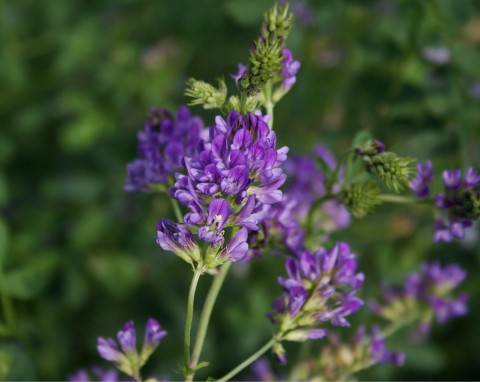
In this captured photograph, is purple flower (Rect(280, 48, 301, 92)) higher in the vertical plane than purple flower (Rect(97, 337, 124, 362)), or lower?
higher

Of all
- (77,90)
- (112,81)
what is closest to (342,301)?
(112,81)

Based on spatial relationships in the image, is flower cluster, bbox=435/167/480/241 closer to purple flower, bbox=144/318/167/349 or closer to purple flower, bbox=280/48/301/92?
purple flower, bbox=280/48/301/92

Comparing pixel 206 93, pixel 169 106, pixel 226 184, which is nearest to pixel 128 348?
pixel 226 184

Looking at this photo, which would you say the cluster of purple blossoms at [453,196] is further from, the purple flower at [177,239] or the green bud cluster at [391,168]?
the purple flower at [177,239]

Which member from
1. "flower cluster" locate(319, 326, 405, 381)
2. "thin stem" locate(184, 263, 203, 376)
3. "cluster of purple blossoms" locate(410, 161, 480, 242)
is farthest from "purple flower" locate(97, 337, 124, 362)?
"cluster of purple blossoms" locate(410, 161, 480, 242)

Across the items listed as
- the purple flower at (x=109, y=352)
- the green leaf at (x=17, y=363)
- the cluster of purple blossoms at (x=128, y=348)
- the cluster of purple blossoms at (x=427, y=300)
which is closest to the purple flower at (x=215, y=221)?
the cluster of purple blossoms at (x=128, y=348)
